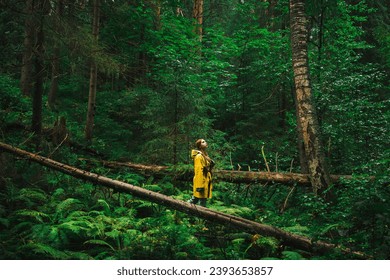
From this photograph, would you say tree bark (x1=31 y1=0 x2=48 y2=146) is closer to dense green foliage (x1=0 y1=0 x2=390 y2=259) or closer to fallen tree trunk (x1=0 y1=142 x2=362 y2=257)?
dense green foliage (x1=0 y1=0 x2=390 y2=259)

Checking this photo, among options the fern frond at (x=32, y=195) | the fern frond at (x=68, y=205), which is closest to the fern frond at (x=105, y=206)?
the fern frond at (x=68, y=205)

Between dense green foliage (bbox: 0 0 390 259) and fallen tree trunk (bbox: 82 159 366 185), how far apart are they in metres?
0.32

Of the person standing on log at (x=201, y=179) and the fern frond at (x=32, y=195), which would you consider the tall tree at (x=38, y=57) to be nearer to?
the fern frond at (x=32, y=195)

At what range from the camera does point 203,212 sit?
20.9 ft

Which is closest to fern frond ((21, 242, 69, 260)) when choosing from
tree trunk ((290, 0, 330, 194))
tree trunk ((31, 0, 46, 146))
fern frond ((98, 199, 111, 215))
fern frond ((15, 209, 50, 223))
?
fern frond ((15, 209, 50, 223))

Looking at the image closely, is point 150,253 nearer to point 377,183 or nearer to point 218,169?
point 377,183

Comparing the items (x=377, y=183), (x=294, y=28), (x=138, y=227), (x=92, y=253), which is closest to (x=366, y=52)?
(x=294, y=28)

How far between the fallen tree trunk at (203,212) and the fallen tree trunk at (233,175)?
8.74 ft

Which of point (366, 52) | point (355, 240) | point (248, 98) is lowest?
point (355, 240)

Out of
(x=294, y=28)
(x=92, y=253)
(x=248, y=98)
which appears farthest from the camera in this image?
(x=248, y=98)

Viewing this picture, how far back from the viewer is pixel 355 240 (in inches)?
191

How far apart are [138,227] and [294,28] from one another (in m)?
6.35

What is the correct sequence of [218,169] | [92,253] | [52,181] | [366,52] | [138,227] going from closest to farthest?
[92,253]
[138,227]
[52,181]
[218,169]
[366,52]

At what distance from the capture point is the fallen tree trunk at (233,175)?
872 cm
